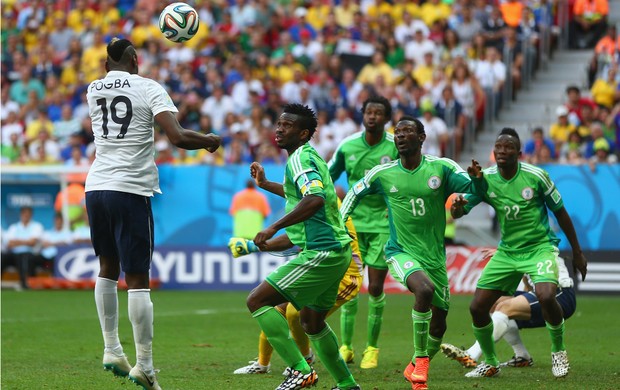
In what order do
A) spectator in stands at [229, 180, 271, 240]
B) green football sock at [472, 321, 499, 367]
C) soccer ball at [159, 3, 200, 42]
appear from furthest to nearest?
spectator in stands at [229, 180, 271, 240] < green football sock at [472, 321, 499, 367] < soccer ball at [159, 3, 200, 42]

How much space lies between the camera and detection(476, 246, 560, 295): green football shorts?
411 inches

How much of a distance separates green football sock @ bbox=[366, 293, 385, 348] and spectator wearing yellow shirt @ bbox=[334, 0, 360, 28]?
15.8 metres

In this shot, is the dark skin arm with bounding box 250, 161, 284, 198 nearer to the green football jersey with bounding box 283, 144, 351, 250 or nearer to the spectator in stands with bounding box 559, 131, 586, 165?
the green football jersey with bounding box 283, 144, 351, 250

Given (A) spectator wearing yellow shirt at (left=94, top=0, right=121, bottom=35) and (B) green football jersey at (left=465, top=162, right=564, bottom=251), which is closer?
(B) green football jersey at (left=465, top=162, right=564, bottom=251)

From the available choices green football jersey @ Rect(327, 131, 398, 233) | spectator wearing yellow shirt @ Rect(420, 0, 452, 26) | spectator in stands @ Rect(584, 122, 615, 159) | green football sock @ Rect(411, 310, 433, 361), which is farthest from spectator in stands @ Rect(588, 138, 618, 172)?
green football sock @ Rect(411, 310, 433, 361)

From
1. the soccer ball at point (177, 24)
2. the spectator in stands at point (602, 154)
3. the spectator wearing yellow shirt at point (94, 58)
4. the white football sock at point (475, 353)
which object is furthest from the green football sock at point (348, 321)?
the spectator wearing yellow shirt at point (94, 58)

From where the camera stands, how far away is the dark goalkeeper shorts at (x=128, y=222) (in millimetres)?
8625

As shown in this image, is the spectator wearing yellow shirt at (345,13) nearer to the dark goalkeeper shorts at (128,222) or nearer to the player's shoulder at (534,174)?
the player's shoulder at (534,174)

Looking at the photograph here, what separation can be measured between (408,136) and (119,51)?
108 inches

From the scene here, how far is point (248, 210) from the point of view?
72.4 ft

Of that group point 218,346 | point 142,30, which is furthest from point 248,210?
point 218,346

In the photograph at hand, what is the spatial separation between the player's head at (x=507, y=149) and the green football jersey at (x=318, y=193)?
2393mm

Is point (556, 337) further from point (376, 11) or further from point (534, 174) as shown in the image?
point (376, 11)

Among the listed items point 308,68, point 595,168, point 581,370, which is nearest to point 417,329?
point 581,370
